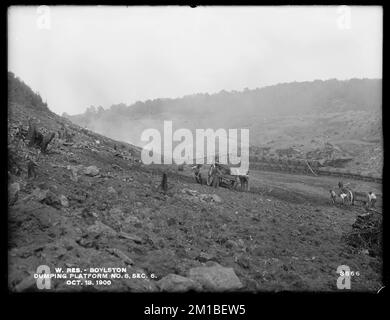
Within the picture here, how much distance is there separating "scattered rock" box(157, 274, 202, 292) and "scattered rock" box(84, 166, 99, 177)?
2579 mm

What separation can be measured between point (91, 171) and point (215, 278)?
10.5 ft

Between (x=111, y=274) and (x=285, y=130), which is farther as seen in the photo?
(x=285, y=130)

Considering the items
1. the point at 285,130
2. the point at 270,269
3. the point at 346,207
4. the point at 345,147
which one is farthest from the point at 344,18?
the point at 285,130

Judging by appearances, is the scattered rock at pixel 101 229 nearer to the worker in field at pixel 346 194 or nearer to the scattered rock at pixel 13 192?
the scattered rock at pixel 13 192

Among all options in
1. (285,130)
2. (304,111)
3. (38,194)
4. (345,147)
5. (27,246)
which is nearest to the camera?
(27,246)

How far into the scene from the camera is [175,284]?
645 centimetres

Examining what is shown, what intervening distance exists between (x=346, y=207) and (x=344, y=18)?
3.95 metres

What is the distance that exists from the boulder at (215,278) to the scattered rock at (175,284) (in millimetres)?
121

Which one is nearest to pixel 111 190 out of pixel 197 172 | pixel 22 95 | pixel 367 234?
pixel 197 172

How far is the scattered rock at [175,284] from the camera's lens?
254 inches

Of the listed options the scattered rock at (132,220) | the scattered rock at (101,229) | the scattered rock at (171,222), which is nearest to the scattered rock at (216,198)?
the scattered rock at (171,222)

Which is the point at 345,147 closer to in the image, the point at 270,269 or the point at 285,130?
the point at 285,130

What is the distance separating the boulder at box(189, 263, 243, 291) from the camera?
6602 millimetres
